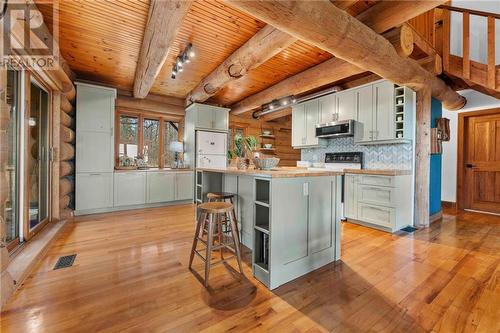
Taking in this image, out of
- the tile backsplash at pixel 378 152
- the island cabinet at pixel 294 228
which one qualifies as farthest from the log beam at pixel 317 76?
the island cabinet at pixel 294 228

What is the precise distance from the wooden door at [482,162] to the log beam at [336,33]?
2916 mm

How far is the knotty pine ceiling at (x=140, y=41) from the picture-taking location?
2451mm

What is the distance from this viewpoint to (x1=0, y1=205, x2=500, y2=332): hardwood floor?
150 centimetres

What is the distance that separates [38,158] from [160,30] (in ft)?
8.70

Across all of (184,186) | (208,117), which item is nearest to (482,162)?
(208,117)

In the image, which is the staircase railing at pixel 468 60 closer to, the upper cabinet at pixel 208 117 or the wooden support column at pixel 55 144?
the upper cabinet at pixel 208 117

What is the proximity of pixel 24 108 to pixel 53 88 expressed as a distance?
3.63 feet

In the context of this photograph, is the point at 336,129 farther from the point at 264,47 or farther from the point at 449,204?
the point at 449,204

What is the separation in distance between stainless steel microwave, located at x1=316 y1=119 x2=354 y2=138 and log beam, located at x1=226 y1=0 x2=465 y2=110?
1086 millimetres

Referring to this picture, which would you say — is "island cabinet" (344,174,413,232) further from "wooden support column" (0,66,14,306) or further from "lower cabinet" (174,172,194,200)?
"wooden support column" (0,66,14,306)

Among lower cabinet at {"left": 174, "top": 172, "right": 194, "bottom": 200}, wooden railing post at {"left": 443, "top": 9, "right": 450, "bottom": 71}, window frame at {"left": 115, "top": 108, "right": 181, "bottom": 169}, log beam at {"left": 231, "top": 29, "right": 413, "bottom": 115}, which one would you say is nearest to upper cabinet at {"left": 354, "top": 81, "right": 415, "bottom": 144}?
log beam at {"left": 231, "top": 29, "right": 413, "bottom": 115}

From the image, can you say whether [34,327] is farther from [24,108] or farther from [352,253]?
[352,253]

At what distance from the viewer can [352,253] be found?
263 centimetres

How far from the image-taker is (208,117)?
18.5 ft
